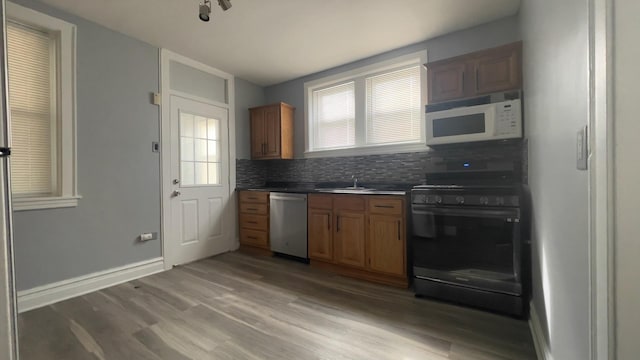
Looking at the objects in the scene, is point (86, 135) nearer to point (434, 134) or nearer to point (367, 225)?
point (367, 225)

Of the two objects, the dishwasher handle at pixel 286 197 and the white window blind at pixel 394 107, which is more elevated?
the white window blind at pixel 394 107

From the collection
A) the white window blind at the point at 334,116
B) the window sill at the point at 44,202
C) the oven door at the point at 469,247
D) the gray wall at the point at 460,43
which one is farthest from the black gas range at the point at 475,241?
the window sill at the point at 44,202

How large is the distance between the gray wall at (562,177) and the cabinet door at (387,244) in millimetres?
1072

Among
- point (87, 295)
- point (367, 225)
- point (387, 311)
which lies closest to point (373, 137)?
point (367, 225)

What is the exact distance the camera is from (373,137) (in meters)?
3.57

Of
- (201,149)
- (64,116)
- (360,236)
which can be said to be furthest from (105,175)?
(360,236)

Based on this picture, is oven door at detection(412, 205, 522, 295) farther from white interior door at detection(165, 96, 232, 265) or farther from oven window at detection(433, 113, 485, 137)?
white interior door at detection(165, 96, 232, 265)

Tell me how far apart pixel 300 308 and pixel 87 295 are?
2.02 meters

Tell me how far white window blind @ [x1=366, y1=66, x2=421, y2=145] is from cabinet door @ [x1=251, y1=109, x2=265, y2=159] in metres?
1.66

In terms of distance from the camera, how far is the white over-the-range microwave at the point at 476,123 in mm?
2309

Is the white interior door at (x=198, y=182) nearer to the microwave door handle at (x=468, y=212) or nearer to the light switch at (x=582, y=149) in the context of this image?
the microwave door handle at (x=468, y=212)

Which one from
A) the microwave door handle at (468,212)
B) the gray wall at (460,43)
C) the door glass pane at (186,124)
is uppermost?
the gray wall at (460,43)

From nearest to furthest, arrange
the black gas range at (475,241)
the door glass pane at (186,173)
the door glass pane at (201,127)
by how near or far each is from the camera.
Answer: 1. the black gas range at (475,241)
2. the door glass pane at (186,173)
3. the door glass pane at (201,127)

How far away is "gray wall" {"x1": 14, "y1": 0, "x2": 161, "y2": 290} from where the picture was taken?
7.69ft
